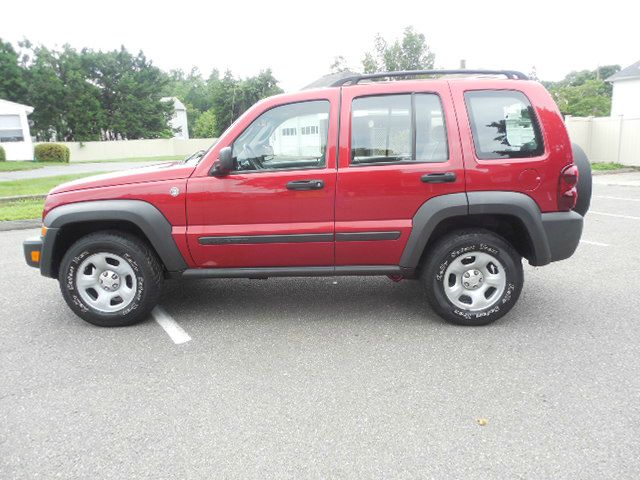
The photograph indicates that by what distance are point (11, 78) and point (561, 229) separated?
1866 inches

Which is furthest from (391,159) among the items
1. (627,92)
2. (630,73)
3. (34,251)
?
(627,92)

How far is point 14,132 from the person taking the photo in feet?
99.3

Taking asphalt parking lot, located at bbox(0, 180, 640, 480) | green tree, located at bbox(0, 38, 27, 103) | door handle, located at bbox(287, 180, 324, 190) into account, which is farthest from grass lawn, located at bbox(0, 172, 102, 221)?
green tree, located at bbox(0, 38, 27, 103)

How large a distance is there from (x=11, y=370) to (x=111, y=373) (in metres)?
0.71

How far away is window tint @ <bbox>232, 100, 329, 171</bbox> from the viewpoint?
393 centimetres

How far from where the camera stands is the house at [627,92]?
101ft

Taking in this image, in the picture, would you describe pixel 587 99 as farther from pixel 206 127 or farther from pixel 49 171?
pixel 49 171

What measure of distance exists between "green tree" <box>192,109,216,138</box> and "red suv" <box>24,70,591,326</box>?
59.8m

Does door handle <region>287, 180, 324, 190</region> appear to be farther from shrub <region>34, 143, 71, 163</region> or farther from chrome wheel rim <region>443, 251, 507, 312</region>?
shrub <region>34, 143, 71, 163</region>

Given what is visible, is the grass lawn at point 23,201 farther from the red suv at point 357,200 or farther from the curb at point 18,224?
the red suv at point 357,200

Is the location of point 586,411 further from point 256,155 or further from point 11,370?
point 11,370

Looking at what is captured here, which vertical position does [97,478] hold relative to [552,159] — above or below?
below

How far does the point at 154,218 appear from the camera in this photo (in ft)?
12.9

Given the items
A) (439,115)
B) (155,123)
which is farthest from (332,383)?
(155,123)
